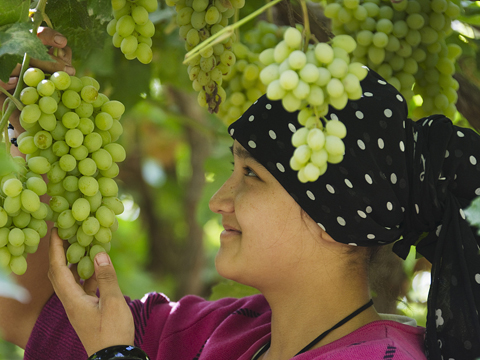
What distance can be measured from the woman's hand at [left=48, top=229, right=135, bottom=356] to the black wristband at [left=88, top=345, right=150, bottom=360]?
2 centimetres

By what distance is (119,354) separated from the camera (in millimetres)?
848

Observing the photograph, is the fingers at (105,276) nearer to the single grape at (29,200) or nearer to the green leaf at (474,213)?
the single grape at (29,200)

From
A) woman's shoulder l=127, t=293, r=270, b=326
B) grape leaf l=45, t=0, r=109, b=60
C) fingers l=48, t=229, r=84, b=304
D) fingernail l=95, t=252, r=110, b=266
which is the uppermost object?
grape leaf l=45, t=0, r=109, b=60

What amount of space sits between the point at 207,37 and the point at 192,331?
73cm

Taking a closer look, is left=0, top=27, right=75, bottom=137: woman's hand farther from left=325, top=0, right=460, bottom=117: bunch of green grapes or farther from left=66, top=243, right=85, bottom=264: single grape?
left=325, top=0, right=460, bottom=117: bunch of green grapes

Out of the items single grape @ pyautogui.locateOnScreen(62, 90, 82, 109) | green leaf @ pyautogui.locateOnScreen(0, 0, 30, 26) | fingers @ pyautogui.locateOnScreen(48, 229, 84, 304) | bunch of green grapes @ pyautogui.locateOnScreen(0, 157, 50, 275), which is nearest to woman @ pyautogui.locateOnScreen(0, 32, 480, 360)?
fingers @ pyautogui.locateOnScreen(48, 229, 84, 304)

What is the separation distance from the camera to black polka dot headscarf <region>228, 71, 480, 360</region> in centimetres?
91

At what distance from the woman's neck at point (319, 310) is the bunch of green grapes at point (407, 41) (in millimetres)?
408

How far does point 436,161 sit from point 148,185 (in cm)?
253

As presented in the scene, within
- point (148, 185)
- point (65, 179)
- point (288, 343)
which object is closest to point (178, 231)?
point (148, 185)

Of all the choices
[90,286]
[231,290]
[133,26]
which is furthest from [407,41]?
[231,290]

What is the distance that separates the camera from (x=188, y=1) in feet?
2.69

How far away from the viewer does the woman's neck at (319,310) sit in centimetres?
102

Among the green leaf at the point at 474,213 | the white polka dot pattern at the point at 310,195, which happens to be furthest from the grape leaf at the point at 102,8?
the green leaf at the point at 474,213
